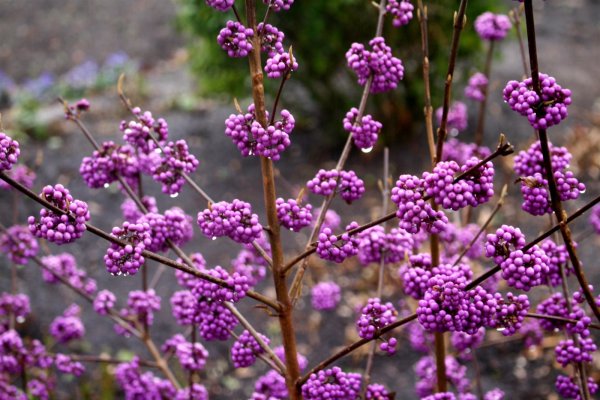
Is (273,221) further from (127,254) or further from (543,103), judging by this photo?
(543,103)

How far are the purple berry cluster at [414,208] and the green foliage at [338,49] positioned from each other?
4478mm

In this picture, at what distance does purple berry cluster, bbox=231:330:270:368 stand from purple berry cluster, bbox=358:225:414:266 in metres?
0.44

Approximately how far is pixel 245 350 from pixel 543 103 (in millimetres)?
1051

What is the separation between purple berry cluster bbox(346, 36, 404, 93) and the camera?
1.77 metres

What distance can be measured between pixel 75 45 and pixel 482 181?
1306 centimetres

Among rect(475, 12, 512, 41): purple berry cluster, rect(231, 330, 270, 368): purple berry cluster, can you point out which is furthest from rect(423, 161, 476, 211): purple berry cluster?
rect(475, 12, 512, 41): purple berry cluster

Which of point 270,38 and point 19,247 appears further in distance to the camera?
point 19,247

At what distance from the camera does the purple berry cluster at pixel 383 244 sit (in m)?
2.00

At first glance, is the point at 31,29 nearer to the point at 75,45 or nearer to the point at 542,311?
the point at 75,45

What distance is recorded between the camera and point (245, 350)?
5.99 feet

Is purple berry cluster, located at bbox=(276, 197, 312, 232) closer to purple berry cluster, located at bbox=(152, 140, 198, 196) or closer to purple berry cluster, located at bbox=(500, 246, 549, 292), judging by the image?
purple berry cluster, located at bbox=(152, 140, 198, 196)

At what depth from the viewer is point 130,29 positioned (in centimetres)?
1340

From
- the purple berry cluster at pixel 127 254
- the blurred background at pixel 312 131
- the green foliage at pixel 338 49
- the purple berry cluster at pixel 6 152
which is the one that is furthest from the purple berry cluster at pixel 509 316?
the green foliage at pixel 338 49

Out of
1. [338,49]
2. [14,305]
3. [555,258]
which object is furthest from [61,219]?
[338,49]
